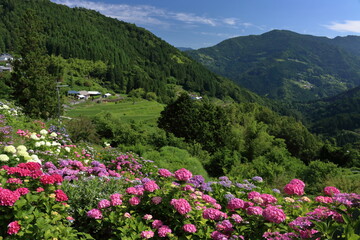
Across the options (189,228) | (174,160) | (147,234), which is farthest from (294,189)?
(174,160)

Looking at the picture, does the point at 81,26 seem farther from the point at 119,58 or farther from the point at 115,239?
the point at 115,239

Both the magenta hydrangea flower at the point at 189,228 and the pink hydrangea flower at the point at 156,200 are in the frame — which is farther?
the pink hydrangea flower at the point at 156,200

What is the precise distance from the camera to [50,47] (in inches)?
5812

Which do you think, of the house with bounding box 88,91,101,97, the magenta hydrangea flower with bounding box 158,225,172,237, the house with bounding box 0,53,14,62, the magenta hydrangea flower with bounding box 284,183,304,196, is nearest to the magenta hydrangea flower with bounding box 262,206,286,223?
the magenta hydrangea flower with bounding box 284,183,304,196

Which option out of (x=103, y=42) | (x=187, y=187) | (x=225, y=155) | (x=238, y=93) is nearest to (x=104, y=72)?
(x=103, y=42)

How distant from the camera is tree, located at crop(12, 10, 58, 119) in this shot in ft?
90.0

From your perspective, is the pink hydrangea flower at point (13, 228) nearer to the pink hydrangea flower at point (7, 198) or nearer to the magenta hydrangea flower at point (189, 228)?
the pink hydrangea flower at point (7, 198)

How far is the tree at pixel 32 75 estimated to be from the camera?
2744 centimetres

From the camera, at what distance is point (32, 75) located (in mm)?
31750

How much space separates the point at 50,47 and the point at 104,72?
35.2 m

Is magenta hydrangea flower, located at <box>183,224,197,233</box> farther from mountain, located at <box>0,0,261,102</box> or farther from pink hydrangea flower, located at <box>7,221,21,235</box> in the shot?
mountain, located at <box>0,0,261,102</box>

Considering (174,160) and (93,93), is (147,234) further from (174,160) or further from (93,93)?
(93,93)

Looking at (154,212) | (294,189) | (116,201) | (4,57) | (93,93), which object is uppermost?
(4,57)

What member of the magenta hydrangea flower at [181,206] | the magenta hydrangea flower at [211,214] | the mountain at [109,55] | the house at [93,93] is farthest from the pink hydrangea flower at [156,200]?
the mountain at [109,55]
